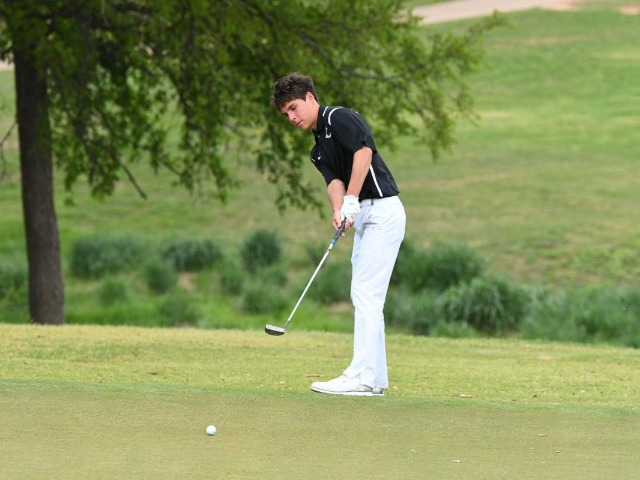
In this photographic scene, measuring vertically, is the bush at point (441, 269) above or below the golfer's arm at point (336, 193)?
below

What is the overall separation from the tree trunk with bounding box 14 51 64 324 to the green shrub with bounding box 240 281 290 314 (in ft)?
15.0

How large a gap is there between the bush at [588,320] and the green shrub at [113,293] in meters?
6.86

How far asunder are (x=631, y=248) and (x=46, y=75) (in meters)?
13.0

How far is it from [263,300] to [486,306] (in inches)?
154

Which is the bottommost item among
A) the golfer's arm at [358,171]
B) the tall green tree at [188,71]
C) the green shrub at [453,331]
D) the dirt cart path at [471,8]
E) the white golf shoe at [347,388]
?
the green shrub at [453,331]

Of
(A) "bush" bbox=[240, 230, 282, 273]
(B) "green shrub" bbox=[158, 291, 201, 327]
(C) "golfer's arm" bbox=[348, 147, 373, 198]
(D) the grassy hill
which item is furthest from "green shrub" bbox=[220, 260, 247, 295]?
(C) "golfer's arm" bbox=[348, 147, 373, 198]

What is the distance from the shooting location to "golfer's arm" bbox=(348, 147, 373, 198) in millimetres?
7148

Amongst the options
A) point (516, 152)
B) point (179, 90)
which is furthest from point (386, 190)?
point (516, 152)

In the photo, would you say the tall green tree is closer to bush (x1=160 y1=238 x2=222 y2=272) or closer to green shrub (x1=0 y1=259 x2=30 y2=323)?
green shrub (x1=0 y1=259 x2=30 y2=323)

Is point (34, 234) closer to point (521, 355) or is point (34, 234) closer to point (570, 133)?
point (521, 355)

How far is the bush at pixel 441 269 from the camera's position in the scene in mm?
20406

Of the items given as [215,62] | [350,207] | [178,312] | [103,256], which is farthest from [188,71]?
[350,207]

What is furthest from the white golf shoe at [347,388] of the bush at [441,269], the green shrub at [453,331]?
the bush at [441,269]

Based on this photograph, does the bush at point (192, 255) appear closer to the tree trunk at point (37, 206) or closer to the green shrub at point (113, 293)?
the green shrub at point (113, 293)
